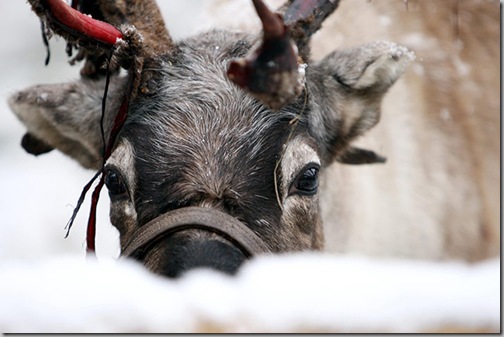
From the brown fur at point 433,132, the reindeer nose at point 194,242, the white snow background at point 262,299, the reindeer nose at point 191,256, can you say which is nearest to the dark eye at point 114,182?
the reindeer nose at point 194,242

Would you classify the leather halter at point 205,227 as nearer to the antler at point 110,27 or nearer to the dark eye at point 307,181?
the dark eye at point 307,181

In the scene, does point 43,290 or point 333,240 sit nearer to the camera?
point 43,290

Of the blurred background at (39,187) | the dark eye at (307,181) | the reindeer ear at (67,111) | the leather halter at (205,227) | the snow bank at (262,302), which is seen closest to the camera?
the snow bank at (262,302)

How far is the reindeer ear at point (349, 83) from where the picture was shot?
3014 millimetres

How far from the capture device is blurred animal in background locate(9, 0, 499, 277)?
92.6 inches

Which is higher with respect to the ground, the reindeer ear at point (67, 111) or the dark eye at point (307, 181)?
the dark eye at point (307, 181)

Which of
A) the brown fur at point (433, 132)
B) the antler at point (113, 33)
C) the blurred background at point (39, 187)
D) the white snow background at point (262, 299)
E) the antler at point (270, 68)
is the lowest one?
the blurred background at point (39, 187)

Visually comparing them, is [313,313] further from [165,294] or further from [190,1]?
[190,1]

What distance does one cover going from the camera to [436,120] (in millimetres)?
4043

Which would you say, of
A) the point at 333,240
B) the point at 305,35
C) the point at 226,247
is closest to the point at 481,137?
the point at 333,240

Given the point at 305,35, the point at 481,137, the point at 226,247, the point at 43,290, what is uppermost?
the point at 43,290

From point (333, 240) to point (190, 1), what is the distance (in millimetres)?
6280

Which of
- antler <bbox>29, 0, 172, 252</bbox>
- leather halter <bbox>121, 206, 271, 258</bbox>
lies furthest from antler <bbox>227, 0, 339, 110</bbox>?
antler <bbox>29, 0, 172, 252</bbox>

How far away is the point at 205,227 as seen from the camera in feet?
7.47
